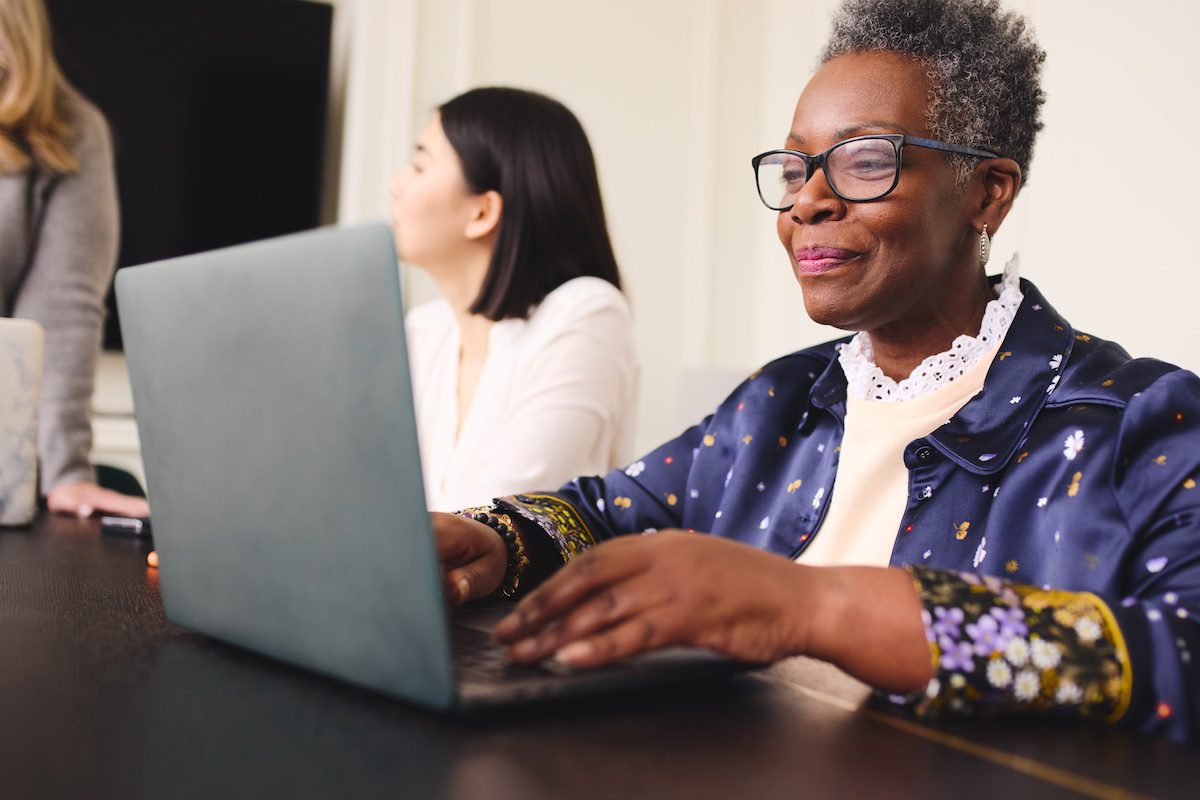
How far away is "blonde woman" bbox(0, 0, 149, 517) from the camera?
1.71 meters

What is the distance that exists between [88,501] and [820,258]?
113 centimetres

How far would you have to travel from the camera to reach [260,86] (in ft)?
11.1

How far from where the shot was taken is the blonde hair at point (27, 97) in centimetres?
170

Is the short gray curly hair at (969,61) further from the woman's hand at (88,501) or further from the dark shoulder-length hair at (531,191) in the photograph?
the woman's hand at (88,501)

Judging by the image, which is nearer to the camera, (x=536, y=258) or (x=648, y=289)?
(x=536, y=258)

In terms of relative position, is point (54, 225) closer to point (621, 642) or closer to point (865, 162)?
point (865, 162)

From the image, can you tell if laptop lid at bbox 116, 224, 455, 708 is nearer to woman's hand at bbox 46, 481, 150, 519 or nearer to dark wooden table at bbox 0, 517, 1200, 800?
dark wooden table at bbox 0, 517, 1200, 800

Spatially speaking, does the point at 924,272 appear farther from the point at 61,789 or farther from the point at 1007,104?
the point at 61,789

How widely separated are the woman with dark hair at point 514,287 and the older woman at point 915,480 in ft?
2.06

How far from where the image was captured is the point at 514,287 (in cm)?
198

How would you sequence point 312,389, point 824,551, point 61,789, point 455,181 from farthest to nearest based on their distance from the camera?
1. point 455,181
2. point 824,551
3. point 312,389
4. point 61,789

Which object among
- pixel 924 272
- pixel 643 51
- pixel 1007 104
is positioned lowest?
pixel 924 272

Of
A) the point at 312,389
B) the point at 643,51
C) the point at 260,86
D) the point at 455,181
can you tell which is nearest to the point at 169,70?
the point at 260,86

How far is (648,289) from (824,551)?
281 cm
